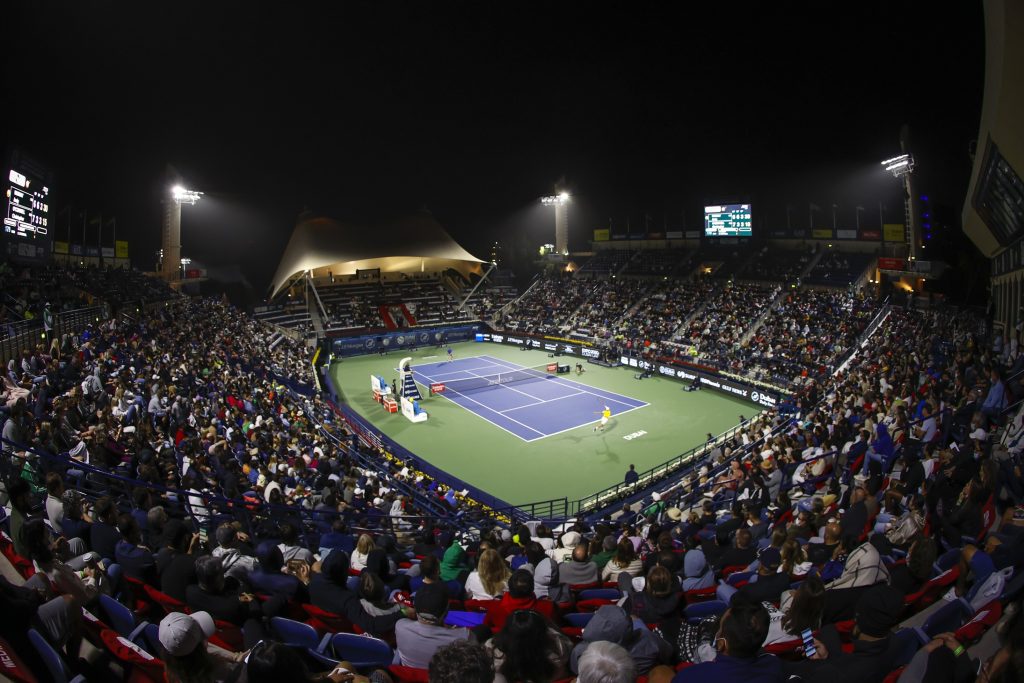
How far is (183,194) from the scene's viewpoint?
157ft

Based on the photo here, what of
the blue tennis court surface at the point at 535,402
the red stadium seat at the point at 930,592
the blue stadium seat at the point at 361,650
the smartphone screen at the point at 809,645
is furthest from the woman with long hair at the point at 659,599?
the blue tennis court surface at the point at 535,402

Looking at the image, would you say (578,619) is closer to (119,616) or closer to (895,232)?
(119,616)

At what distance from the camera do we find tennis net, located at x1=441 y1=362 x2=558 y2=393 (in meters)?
33.7

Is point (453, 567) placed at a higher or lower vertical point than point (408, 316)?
lower

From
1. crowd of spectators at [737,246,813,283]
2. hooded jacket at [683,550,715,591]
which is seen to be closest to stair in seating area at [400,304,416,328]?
crowd of spectators at [737,246,813,283]

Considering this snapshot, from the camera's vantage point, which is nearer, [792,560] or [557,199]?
[792,560]

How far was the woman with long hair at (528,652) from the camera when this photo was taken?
122 inches

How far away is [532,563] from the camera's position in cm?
630

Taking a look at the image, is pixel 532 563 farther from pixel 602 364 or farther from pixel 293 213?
pixel 293 213

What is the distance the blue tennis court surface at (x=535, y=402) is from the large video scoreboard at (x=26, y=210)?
19338 millimetres

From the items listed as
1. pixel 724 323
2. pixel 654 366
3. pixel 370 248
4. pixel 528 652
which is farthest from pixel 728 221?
pixel 528 652

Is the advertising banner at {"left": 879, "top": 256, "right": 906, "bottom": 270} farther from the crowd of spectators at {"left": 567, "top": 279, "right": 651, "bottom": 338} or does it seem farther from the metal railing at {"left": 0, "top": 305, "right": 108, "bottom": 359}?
the metal railing at {"left": 0, "top": 305, "right": 108, "bottom": 359}

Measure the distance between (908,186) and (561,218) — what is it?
3861 centimetres

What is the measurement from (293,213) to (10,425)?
5471 cm
